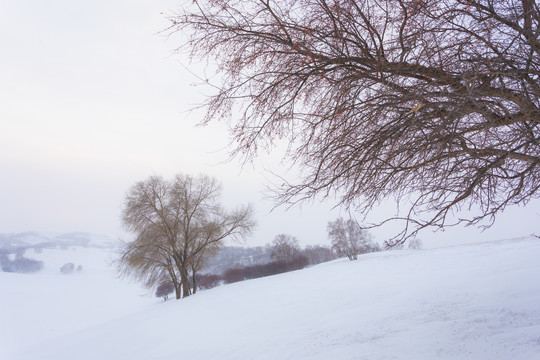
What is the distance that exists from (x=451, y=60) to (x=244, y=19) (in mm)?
1952

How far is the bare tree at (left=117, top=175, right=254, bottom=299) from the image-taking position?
64.0 feet

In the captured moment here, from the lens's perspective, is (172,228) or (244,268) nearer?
(172,228)

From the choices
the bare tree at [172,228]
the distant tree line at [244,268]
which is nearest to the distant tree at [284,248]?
the distant tree line at [244,268]

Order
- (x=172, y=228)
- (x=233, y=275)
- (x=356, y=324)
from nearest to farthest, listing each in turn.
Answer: (x=356, y=324) → (x=172, y=228) → (x=233, y=275)

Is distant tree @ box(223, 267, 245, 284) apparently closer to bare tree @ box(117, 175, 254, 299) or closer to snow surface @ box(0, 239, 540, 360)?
bare tree @ box(117, 175, 254, 299)

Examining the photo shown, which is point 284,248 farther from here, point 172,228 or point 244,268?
point 172,228

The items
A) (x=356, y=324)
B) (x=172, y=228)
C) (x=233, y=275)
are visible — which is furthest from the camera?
(x=233, y=275)

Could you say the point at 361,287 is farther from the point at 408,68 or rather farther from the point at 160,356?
the point at 408,68

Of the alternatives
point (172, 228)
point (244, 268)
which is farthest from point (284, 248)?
point (172, 228)

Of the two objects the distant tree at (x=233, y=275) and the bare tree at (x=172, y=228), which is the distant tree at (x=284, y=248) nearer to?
the distant tree at (x=233, y=275)

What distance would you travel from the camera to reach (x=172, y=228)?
68.6ft

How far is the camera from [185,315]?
12.4 m

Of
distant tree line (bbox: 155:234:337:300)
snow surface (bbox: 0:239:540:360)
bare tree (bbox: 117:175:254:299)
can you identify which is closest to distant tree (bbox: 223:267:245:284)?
distant tree line (bbox: 155:234:337:300)

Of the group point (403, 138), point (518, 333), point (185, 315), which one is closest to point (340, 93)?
point (403, 138)
